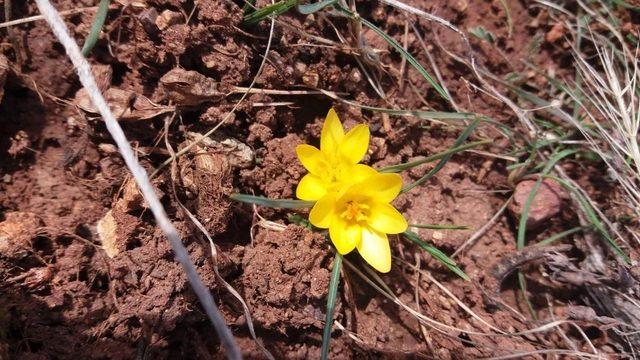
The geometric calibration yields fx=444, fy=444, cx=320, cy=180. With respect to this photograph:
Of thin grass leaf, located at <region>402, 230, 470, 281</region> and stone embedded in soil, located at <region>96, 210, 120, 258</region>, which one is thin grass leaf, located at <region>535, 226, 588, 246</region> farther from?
stone embedded in soil, located at <region>96, 210, 120, 258</region>

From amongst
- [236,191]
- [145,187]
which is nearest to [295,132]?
[236,191]

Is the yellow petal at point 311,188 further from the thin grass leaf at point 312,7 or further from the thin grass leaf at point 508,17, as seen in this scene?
the thin grass leaf at point 508,17

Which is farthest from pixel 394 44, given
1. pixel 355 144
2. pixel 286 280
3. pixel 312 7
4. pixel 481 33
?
pixel 286 280

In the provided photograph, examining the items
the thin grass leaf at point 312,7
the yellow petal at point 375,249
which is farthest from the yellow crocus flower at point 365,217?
the thin grass leaf at point 312,7

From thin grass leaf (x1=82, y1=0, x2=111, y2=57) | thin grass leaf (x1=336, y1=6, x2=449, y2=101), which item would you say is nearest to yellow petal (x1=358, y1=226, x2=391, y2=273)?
thin grass leaf (x1=336, y1=6, x2=449, y2=101)

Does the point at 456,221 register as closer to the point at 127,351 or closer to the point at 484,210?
the point at 484,210

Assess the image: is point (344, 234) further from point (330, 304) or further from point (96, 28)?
point (96, 28)
